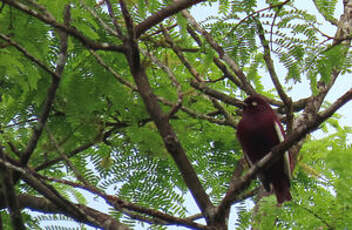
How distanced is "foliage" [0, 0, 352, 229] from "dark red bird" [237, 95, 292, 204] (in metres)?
0.12

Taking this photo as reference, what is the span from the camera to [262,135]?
4.67 metres

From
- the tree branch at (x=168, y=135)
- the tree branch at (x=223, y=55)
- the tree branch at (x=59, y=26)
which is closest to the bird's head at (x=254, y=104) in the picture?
the tree branch at (x=223, y=55)

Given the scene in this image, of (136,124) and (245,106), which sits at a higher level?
(245,106)

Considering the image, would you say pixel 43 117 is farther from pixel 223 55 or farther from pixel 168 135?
pixel 223 55

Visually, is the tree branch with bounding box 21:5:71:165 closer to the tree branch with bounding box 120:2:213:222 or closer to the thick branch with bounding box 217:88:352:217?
the tree branch with bounding box 120:2:213:222

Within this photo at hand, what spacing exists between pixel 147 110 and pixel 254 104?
1.76 meters

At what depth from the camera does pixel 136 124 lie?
3.51 m

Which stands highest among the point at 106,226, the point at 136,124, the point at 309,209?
the point at 136,124

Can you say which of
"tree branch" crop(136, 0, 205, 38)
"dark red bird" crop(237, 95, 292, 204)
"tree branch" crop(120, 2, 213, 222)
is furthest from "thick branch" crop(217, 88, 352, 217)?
A: "dark red bird" crop(237, 95, 292, 204)

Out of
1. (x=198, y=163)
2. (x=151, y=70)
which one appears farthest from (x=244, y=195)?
(x=151, y=70)

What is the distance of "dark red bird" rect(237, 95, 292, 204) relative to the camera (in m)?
4.41

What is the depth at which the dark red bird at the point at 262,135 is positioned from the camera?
14.5ft

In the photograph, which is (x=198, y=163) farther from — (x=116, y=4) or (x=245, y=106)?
(x=116, y=4)

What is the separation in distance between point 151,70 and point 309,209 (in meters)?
1.61
